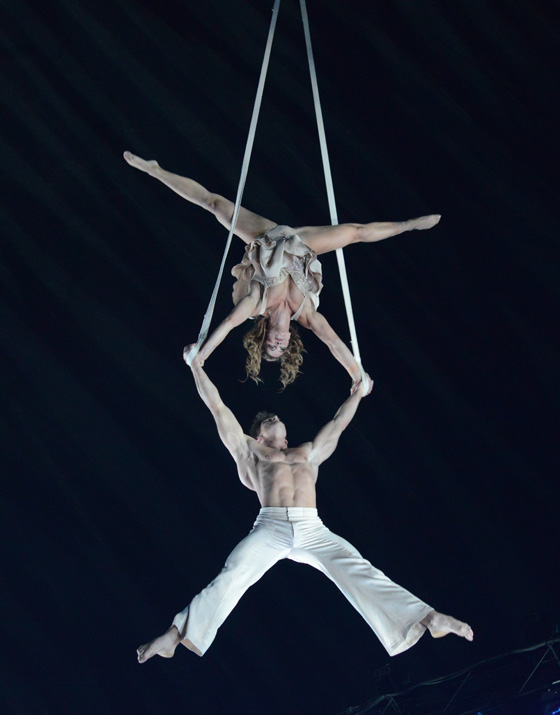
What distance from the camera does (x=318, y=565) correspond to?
4582mm

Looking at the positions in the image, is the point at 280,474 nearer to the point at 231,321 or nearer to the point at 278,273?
the point at 231,321

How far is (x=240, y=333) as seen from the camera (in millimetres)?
7691

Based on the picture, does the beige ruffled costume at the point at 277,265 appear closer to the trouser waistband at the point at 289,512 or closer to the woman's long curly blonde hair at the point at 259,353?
the woman's long curly blonde hair at the point at 259,353

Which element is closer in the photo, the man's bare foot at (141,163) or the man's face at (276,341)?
the man's face at (276,341)

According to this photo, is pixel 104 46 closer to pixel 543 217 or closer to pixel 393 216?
pixel 393 216

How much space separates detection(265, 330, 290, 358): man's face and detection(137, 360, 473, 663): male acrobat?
451 millimetres

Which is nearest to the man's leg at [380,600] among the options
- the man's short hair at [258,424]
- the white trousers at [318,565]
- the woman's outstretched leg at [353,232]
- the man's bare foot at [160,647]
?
the white trousers at [318,565]

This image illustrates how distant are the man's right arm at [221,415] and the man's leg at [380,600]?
0.65 m

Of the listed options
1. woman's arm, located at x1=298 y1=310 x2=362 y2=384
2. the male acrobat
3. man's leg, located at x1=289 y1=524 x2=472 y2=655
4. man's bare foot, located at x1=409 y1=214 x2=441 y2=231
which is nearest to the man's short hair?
the male acrobat

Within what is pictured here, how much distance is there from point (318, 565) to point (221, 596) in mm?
586

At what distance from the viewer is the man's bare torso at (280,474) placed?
189 inches

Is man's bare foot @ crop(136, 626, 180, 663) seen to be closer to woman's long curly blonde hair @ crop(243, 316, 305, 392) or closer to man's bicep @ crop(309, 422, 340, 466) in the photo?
man's bicep @ crop(309, 422, 340, 466)

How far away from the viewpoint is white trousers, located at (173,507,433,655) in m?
4.17

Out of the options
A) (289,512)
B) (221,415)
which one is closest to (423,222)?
(221,415)
